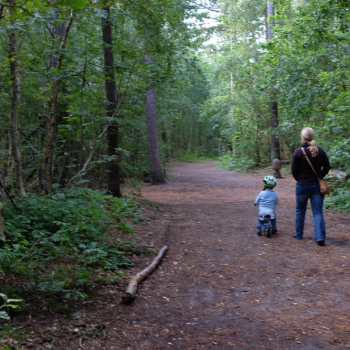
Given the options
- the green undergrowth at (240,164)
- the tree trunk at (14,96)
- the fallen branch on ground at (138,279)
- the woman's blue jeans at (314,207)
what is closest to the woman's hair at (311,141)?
the woman's blue jeans at (314,207)

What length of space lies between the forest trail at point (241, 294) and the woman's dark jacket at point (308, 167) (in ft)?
3.82

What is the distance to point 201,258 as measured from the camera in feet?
19.5

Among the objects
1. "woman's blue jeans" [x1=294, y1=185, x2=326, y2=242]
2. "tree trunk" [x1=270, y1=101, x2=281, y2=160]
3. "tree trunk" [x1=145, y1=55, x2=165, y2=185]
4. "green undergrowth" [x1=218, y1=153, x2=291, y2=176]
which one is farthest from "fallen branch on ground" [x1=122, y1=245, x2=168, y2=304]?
"green undergrowth" [x1=218, y1=153, x2=291, y2=176]

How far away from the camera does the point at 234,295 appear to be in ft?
14.5

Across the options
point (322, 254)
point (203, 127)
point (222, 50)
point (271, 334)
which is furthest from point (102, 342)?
point (203, 127)

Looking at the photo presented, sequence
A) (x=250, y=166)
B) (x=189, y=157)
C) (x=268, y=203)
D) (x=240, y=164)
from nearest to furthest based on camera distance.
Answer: (x=268, y=203), (x=250, y=166), (x=240, y=164), (x=189, y=157)

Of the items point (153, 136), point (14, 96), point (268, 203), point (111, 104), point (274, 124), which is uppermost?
point (274, 124)

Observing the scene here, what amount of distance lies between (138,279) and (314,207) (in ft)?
11.7

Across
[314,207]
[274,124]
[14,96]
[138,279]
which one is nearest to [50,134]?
[14,96]

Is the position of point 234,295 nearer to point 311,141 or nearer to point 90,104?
point 311,141

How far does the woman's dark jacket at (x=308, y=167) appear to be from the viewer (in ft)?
21.1

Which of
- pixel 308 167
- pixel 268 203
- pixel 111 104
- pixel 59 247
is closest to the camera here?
pixel 59 247

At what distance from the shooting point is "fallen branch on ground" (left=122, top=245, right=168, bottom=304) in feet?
13.4

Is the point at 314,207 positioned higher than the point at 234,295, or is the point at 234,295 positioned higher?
the point at 314,207
